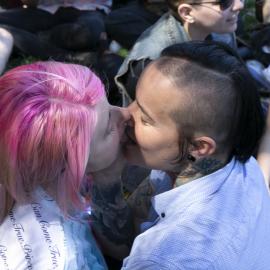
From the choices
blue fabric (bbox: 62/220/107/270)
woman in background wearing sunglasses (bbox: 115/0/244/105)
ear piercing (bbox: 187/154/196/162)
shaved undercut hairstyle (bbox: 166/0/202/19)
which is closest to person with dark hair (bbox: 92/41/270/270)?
ear piercing (bbox: 187/154/196/162)

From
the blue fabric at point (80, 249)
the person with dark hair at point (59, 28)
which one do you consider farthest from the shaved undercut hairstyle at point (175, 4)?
the blue fabric at point (80, 249)

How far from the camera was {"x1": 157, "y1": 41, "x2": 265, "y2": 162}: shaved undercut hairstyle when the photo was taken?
123 centimetres

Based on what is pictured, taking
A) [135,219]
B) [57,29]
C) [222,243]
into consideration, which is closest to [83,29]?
[57,29]

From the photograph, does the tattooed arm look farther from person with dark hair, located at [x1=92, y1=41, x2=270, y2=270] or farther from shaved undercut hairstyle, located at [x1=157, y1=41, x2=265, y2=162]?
shaved undercut hairstyle, located at [x1=157, y1=41, x2=265, y2=162]

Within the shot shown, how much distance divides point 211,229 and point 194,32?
139 cm

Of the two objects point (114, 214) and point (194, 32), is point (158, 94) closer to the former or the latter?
point (114, 214)

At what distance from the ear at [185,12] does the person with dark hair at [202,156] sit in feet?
3.22

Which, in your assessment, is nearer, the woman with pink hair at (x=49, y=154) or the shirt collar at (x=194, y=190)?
the woman with pink hair at (x=49, y=154)

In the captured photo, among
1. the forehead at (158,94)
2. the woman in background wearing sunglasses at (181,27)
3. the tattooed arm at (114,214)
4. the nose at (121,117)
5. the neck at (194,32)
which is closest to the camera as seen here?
the forehead at (158,94)

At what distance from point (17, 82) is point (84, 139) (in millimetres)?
231

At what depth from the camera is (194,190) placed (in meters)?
1.32

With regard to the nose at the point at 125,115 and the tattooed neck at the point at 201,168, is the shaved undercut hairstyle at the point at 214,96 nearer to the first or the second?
the tattooed neck at the point at 201,168

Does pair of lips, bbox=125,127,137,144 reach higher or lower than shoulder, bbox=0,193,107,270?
higher

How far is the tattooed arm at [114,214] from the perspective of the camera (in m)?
1.61
